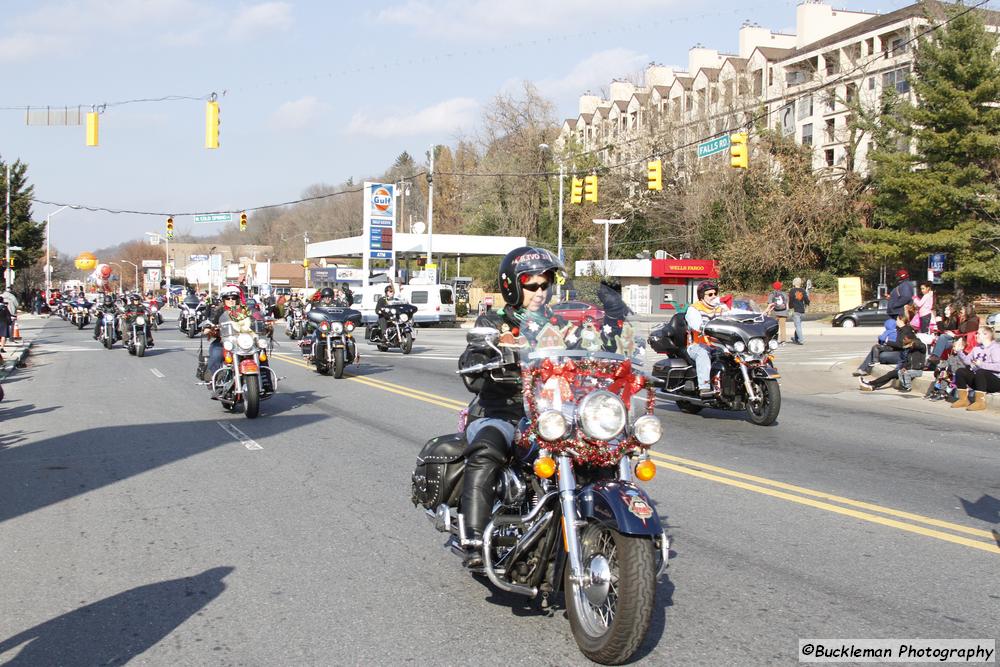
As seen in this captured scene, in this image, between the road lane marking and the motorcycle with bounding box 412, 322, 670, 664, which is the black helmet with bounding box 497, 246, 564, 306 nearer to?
the motorcycle with bounding box 412, 322, 670, 664

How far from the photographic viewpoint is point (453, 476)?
5.18 metres

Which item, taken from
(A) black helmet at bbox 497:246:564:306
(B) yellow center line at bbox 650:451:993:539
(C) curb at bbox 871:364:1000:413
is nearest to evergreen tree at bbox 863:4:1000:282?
(C) curb at bbox 871:364:1000:413

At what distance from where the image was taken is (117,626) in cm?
480

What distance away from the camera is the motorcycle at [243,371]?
12.6 metres

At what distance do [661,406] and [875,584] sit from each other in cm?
898

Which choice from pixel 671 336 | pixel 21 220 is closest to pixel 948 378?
pixel 671 336

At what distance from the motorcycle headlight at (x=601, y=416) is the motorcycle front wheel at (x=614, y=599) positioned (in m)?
0.41

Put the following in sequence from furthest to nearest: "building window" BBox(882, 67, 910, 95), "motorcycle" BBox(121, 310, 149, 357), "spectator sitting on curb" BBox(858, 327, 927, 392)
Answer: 1. "building window" BBox(882, 67, 910, 95)
2. "motorcycle" BBox(121, 310, 149, 357)
3. "spectator sitting on curb" BBox(858, 327, 927, 392)

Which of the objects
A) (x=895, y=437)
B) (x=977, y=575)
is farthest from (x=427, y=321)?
(x=977, y=575)

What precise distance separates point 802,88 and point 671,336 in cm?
6025

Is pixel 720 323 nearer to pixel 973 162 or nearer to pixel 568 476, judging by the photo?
pixel 568 476

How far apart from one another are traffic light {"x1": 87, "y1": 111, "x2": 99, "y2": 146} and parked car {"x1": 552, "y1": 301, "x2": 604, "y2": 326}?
25.0 metres

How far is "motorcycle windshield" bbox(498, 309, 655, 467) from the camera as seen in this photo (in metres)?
4.20

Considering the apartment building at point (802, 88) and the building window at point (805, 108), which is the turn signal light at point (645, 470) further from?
the building window at point (805, 108)
